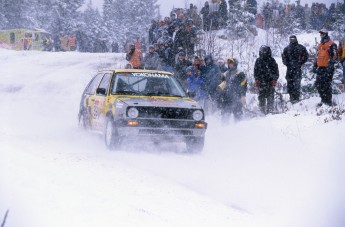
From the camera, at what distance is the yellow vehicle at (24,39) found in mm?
39938

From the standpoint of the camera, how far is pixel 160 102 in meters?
8.98

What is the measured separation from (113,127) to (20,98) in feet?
40.1

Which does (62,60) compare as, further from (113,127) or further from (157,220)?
(157,220)

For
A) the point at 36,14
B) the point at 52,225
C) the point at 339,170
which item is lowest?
the point at 339,170

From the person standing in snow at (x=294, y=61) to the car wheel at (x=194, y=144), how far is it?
4133 mm

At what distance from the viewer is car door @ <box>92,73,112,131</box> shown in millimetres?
9531

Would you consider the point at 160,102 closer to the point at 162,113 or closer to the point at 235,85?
the point at 162,113

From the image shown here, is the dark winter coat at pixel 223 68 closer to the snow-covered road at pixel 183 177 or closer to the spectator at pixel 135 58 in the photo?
the snow-covered road at pixel 183 177

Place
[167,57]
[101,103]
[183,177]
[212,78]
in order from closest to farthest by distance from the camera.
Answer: [183,177] < [101,103] < [212,78] < [167,57]

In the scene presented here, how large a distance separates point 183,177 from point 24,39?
1379 inches

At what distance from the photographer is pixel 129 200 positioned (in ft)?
17.8

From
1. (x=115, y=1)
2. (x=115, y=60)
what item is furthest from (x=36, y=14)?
(x=115, y=60)

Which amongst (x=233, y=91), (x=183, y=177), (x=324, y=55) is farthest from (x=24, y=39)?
(x=183, y=177)

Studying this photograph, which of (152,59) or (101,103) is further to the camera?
(152,59)
